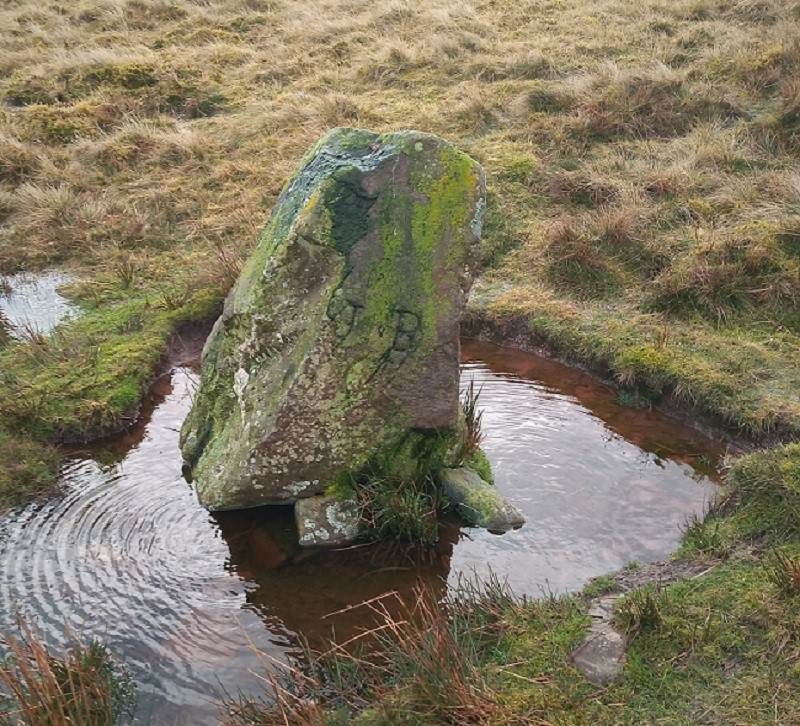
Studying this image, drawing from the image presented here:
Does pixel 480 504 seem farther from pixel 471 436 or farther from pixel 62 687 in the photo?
pixel 62 687

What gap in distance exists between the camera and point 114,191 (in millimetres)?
12789

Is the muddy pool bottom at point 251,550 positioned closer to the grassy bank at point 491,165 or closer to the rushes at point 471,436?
the rushes at point 471,436

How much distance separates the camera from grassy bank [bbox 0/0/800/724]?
5090 millimetres

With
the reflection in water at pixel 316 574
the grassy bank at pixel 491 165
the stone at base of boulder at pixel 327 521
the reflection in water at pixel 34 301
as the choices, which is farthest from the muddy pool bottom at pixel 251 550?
the reflection in water at pixel 34 301

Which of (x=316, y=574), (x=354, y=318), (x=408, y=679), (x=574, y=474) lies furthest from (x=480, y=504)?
(x=408, y=679)

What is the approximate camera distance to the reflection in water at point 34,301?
9.55m

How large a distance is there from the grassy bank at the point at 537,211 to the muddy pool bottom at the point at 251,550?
0.49 m

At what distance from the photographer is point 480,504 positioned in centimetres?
643

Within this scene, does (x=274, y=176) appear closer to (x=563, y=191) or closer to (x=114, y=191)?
(x=114, y=191)

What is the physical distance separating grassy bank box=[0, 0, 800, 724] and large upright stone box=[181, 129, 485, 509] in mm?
1863

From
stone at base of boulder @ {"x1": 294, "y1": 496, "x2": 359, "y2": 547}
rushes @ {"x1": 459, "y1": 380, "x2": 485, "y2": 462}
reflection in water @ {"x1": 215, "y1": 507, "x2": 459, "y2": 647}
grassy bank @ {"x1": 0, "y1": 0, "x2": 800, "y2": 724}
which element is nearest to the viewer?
grassy bank @ {"x1": 0, "y1": 0, "x2": 800, "y2": 724}

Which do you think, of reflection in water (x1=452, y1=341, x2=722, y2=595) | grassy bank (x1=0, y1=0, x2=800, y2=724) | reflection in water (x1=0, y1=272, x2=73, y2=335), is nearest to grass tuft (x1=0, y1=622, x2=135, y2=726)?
grassy bank (x1=0, y1=0, x2=800, y2=724)

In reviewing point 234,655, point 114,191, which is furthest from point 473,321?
point 114,191

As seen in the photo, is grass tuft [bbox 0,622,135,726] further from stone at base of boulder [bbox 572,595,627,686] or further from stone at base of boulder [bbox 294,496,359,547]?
stone at base of boulder [bbox 572,595,627,686]
